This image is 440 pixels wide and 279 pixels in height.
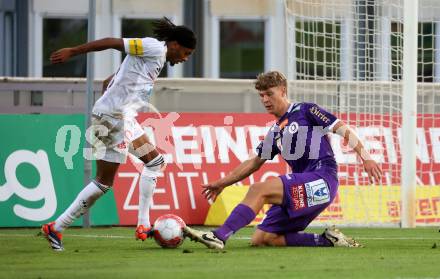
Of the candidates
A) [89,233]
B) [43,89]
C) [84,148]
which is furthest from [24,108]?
[89,233]

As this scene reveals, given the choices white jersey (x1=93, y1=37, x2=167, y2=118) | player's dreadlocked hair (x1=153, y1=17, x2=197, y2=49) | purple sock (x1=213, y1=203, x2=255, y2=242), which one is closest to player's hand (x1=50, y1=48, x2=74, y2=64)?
white jersey (x1=93, y1=37, x2=167, y2=118)

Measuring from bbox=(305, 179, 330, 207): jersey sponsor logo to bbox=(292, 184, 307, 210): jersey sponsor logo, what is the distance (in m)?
0.04

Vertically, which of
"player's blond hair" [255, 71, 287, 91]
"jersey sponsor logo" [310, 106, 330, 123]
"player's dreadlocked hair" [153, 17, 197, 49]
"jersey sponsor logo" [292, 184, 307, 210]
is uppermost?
"player's dreadlocked hair" [153, 17, 197, 49]

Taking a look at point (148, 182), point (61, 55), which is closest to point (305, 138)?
point (148, 182)

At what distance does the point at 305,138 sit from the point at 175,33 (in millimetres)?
1623

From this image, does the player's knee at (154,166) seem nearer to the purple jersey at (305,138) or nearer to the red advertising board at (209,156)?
the purple jersey at (305,138)

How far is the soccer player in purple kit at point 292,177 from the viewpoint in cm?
1027

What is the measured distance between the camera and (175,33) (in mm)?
11234

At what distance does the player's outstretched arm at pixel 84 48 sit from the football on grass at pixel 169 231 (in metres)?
1.51

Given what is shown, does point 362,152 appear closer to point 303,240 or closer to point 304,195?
point 304,195

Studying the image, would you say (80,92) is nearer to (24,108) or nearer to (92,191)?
(24,108)

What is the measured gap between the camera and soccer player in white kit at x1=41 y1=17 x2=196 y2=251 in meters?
11.0

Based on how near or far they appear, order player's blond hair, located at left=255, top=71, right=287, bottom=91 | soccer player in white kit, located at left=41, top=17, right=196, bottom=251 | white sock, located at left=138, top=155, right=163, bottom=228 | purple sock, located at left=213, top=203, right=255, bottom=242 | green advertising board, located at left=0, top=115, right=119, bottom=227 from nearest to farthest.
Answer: purple sock, located at left=213, top=203, right=255, bottom=242, player's blond hair, located at left=255, top=71, right=287, bottom=91, soccer player in white kit, located at left=41, top=17, right=196, bottom=251, white sock, located at left=138, top=155, right=163, bottom=228, green advertising board, located at left=0, top=115, right=119, bottom=227

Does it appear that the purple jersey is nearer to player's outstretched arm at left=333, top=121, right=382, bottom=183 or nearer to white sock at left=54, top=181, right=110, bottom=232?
player's outstretched arm at left=333, top=121, right=382, bottom=183
